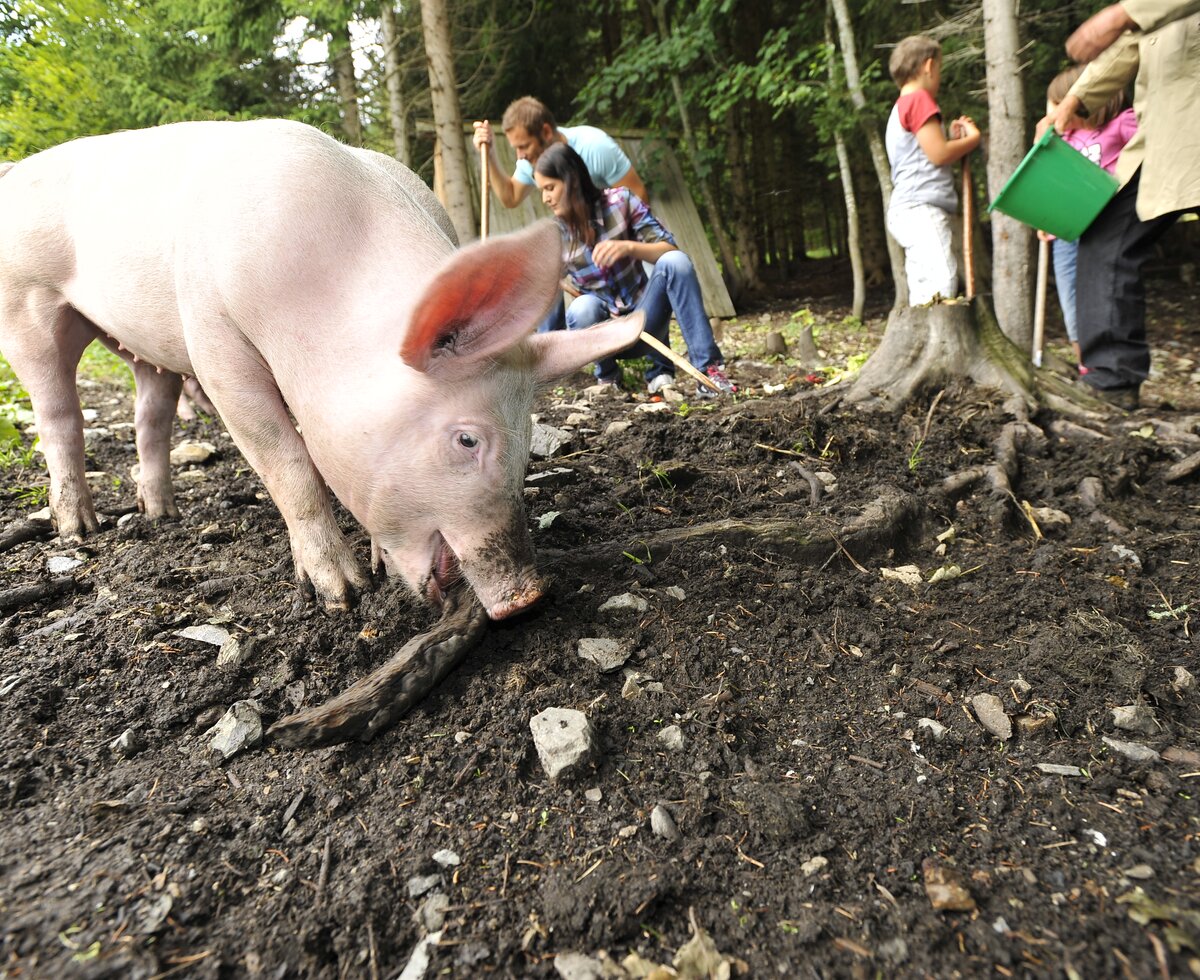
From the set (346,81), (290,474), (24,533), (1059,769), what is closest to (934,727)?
(1059,769)

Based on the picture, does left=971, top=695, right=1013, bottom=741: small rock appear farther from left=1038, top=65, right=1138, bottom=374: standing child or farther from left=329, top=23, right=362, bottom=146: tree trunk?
left=329, top=23, right=362, bottom=146: tree trunk

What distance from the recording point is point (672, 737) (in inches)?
74.0

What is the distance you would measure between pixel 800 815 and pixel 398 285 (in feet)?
5.50

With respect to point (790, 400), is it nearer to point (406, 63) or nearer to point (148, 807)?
point (148, 807)

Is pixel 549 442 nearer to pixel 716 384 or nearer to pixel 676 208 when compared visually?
pixel 716 384

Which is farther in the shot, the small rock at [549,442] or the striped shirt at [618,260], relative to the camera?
the striped shirt at [618,260]

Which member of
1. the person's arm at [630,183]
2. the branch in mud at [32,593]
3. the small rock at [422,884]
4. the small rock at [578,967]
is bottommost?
the small rock at [578,967]

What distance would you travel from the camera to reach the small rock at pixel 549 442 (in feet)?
13.0

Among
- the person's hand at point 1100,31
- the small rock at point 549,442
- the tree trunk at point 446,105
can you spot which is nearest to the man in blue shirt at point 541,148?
the small rock at point 549,442

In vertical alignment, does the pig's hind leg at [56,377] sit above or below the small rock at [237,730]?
above

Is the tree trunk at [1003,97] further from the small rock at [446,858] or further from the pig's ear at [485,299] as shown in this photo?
the small rock at [446,858]

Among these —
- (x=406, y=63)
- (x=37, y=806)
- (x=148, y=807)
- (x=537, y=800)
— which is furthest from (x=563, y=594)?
(x=406, y=63)

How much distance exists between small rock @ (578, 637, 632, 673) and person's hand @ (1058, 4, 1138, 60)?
13.3ft

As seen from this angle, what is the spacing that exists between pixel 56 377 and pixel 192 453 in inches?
51.7
